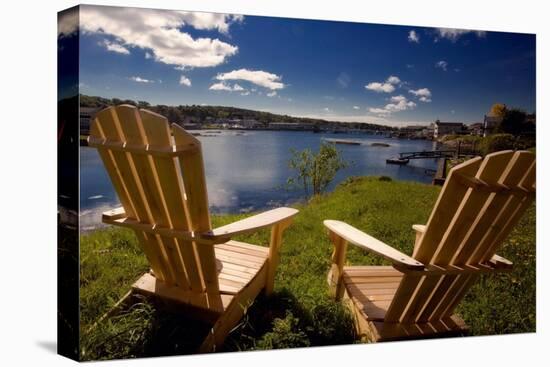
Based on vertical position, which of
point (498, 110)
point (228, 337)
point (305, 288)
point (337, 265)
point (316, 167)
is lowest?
point (228, 337)

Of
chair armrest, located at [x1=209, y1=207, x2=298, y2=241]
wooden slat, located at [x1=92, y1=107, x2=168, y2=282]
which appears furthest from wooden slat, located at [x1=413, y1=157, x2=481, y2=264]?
wooden slat, located at [x1=92, y1=107, x2=168, y2=282]

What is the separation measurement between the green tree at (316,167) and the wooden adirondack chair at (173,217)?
2.03ft

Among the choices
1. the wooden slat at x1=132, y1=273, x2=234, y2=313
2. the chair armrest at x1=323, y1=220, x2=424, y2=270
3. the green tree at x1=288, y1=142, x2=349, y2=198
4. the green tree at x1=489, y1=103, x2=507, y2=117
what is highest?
the green tree at x1=489, y1=103, x2=507, y2=117

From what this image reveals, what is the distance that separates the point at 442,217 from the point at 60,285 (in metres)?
2.10

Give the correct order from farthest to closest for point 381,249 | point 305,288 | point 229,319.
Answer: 1. point 305,288
2. point 229,319
3. point 381,249

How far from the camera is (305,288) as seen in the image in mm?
2949

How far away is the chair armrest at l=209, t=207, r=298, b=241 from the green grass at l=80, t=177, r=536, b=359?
0.54 meters

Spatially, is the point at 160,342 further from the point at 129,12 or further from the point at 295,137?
the point at 129,12

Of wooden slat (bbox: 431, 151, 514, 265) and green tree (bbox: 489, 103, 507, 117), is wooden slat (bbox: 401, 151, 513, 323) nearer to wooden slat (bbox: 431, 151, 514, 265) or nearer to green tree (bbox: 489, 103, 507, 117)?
wooden slat (bbox: 431, 151, 514, 265)

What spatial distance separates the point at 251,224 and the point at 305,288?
96 cm

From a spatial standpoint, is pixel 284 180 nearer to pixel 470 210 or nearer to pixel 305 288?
pixel 305 288

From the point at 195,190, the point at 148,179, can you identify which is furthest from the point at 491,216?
the point at 148,179

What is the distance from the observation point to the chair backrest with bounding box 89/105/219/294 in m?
1.81
